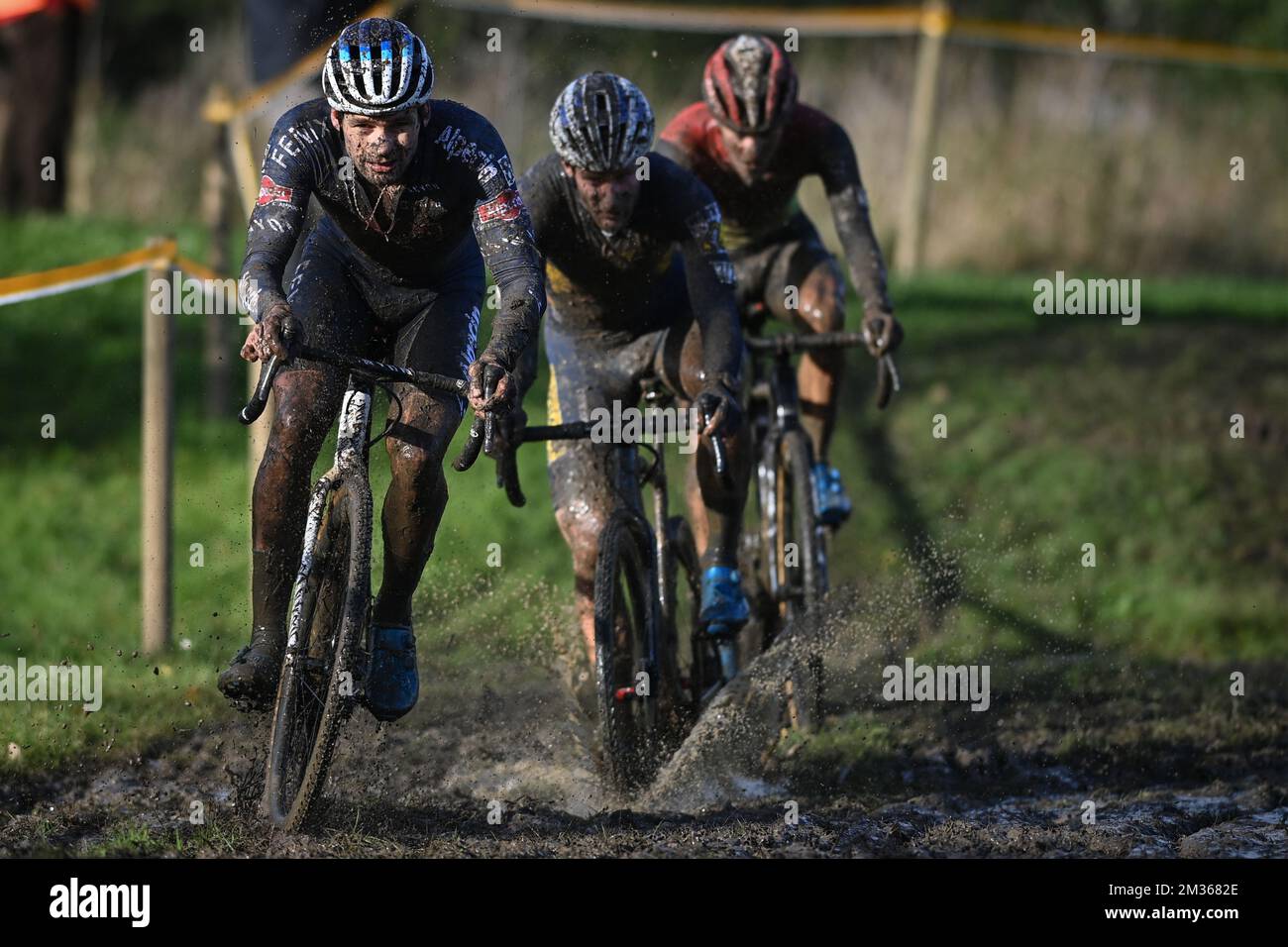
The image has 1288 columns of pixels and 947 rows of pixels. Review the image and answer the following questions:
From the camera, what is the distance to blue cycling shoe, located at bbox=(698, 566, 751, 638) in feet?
22.6

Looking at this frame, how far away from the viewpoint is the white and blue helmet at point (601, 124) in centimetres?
623

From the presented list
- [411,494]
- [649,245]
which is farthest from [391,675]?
[649,245]

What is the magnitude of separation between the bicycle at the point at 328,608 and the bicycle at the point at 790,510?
7.42ft

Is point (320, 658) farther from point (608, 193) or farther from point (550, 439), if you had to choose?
point (608, 193)

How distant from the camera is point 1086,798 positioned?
261 inches

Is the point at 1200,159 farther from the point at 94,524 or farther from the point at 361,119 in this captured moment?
the point at 361,119

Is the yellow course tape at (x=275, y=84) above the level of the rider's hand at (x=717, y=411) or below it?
above

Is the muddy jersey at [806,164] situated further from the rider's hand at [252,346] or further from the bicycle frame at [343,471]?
the rider's hand at [252,346]

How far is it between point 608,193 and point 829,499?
1893 mm

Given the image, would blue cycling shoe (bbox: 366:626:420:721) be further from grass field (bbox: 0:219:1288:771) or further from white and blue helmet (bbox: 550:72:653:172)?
white and blue helmet (bbox: 550:72:653:172)

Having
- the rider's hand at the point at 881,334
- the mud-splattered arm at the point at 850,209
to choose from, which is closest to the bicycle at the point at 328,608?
the rider's hand at the point at 881,334

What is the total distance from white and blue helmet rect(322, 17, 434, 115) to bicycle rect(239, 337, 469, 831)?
74cm

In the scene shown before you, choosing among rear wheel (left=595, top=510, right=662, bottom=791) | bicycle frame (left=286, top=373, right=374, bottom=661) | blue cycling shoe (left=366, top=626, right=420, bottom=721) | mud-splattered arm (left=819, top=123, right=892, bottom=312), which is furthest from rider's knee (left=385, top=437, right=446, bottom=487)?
mud-splattered arm (left=819, top=123, right=892, bottom=312)

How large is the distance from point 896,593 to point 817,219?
6729 mm
